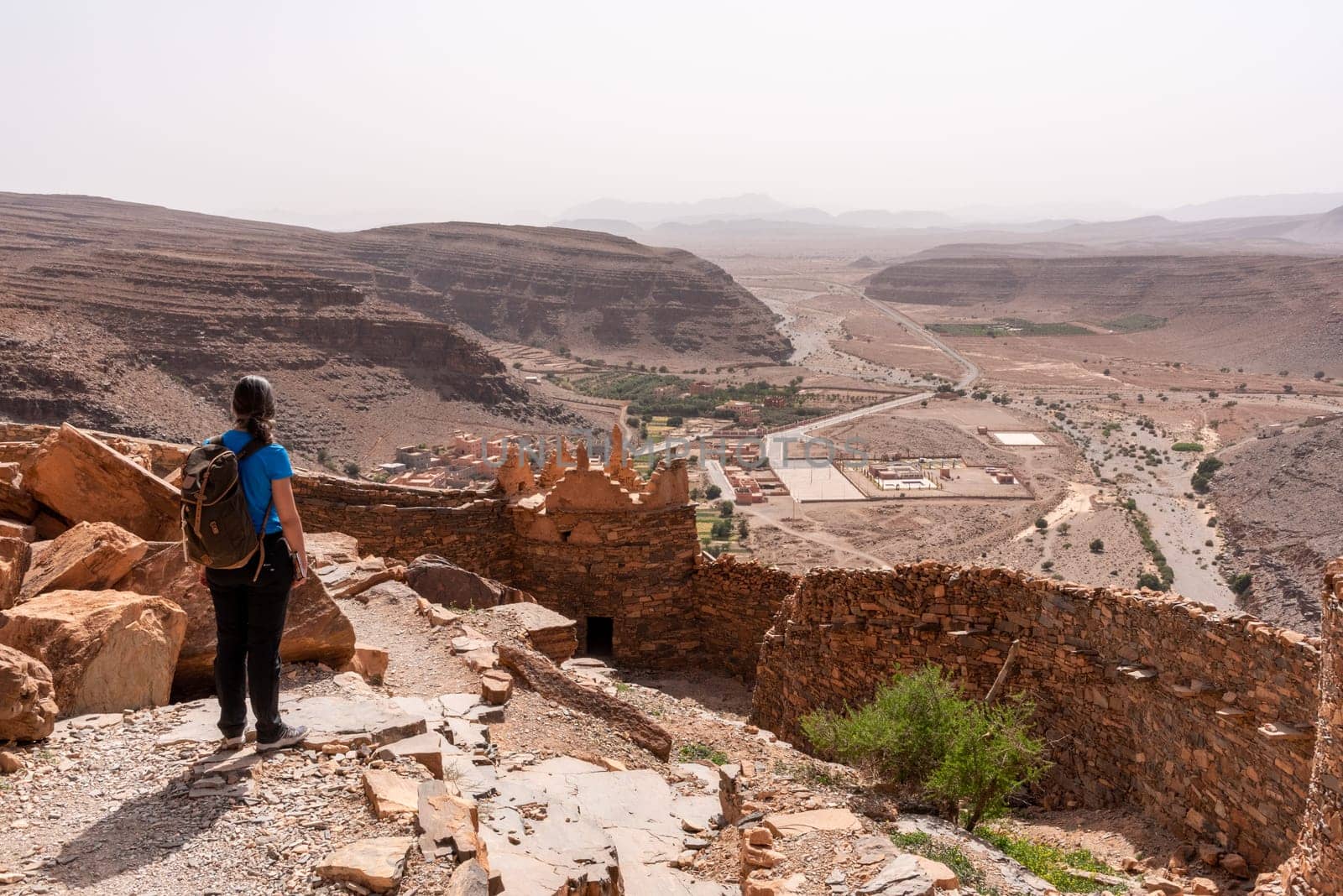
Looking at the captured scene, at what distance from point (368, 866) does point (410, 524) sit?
1050cm

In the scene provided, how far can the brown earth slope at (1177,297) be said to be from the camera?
106 meters

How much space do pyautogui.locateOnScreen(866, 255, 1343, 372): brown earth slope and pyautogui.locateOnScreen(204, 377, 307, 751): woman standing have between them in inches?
4394

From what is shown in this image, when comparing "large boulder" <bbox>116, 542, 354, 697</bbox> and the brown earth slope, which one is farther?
the brown earth slope

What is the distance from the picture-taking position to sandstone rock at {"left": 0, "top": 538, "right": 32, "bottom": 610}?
19.9 ft

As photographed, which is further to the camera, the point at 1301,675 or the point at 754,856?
the point at 1301,675

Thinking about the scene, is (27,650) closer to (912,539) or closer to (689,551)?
(689,551)

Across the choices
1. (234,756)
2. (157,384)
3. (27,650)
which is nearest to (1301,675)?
(234,756)

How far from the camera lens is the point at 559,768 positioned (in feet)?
22.6

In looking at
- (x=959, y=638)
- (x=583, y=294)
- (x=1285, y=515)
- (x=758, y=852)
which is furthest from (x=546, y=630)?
(x=583, y=294)

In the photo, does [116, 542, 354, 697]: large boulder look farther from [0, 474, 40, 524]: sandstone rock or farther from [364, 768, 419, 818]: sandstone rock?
[0, 474, 40, 524]: sandstone rock

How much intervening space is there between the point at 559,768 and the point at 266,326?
6688cm

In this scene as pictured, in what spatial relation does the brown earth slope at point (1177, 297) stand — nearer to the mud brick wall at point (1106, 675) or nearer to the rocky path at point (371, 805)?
the mud brick wall at point (1106, 675)

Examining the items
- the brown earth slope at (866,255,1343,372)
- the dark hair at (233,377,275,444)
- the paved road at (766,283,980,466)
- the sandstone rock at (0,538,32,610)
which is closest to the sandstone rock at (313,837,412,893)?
the dark hair at (233,377,275,444)

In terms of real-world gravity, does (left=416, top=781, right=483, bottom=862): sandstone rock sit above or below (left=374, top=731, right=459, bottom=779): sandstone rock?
above
